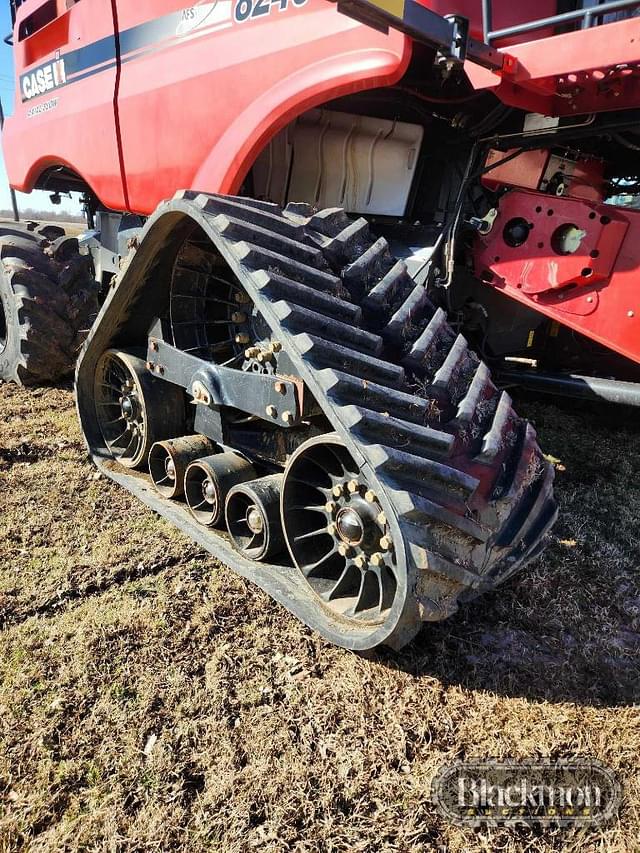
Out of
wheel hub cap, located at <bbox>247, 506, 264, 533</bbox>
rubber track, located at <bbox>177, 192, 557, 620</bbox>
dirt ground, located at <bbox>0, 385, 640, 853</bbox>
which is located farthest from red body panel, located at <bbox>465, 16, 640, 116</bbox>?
dirt ground, located at <bbox>0, 385, 640, 853</bbox>

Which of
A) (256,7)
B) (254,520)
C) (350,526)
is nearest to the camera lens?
(350,526)

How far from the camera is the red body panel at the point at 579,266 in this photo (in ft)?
7.85

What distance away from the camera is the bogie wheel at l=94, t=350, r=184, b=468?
2848 mm

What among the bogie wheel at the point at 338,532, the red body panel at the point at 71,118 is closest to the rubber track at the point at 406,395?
the bogie wheel at the point at 338,532

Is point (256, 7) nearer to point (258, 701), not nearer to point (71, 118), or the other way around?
point (71, 118)

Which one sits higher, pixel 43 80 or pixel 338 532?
pixel 43 80

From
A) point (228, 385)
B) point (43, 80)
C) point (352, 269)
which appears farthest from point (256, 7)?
point (43, 80)

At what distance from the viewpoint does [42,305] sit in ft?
14.4

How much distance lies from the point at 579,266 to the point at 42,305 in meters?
3.56

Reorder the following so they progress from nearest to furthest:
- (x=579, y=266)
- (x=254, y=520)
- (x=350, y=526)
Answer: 1. (x=350, y=526)
2. (x=254, y=520)
3. (x=579, y=266)

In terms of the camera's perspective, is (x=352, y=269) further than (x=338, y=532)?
Yes

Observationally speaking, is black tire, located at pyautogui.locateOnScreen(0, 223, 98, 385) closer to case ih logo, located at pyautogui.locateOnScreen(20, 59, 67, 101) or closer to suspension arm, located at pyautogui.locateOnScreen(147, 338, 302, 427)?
case ih logo, located at pyautogui.locateOnScreen(20, 59, 67, 101)

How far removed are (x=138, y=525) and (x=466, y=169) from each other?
7.03ft

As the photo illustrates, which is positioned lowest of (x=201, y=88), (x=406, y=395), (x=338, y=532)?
Answer: (x=338, y=532)
